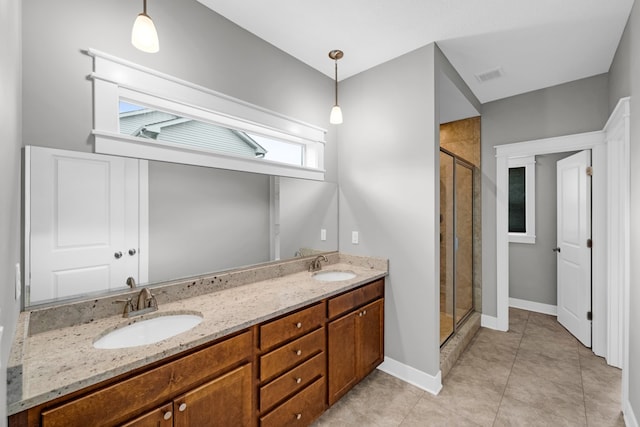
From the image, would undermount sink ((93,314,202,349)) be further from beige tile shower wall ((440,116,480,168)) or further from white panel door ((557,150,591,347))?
white panel door ((557,150,591,347))

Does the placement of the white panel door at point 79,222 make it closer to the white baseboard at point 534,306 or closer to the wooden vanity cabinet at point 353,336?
the wooden vanity cabinet at point 353,336

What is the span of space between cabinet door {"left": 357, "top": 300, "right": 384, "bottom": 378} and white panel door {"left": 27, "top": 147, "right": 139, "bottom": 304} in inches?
63.4

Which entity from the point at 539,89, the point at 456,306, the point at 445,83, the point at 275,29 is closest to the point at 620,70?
the point at 539,89

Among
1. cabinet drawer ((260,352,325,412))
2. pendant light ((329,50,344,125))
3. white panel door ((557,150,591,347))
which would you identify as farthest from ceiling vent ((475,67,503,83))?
cabinet drawer ((260,352,325,412))

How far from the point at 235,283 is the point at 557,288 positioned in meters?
3.98

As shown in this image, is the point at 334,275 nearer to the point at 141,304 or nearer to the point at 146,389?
the point at 141,304

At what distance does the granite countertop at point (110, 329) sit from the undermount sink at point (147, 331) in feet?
0.11

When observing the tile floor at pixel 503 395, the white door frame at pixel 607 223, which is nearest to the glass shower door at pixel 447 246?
the tile floor at pixel 503 395

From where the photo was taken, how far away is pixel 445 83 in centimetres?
261

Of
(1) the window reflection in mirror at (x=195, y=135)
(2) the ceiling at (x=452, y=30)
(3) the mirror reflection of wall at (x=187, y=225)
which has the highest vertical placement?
(2) the ceiling at (x=452, y=30)

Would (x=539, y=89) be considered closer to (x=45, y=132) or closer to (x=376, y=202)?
(x=376, y=202)

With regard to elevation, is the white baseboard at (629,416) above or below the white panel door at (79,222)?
below

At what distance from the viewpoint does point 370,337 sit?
7.61 feet

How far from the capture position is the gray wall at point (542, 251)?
383 centimetres
